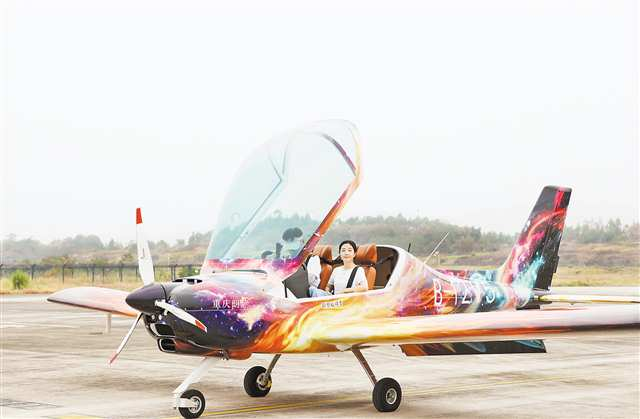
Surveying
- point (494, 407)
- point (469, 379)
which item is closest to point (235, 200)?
point (494, 407)

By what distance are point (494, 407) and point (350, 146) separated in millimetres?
3726


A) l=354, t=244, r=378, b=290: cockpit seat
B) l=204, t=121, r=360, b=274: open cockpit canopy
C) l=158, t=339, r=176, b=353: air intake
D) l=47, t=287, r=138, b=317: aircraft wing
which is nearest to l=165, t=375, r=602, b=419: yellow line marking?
l=158, t=339, r=176, b=353: air intake

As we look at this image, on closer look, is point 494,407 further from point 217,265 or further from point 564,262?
point 564,262

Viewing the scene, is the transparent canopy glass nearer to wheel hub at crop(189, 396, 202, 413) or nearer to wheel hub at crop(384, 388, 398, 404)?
wheel hub at crop(189, 396, 202, 413)

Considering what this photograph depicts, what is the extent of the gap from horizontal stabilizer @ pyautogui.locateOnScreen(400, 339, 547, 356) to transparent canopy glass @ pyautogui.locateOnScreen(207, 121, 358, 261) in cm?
200

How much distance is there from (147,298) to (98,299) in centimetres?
447

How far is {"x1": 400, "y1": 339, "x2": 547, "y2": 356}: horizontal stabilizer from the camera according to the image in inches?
491

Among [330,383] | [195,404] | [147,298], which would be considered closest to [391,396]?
[195,404]

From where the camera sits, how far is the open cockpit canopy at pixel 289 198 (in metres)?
11.9

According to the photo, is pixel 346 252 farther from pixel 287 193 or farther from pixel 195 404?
pixel 195 404

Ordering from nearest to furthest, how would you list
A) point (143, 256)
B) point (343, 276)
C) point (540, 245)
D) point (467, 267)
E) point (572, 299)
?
point (143, 256) → point (343, 276) → point (540, 245) → point (572, 299) → point (467, 267)

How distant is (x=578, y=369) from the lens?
55.6ft

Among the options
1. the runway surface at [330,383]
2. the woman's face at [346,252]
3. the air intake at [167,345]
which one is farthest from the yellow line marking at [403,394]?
the woman's face at [346,252]

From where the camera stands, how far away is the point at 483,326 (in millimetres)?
10984
